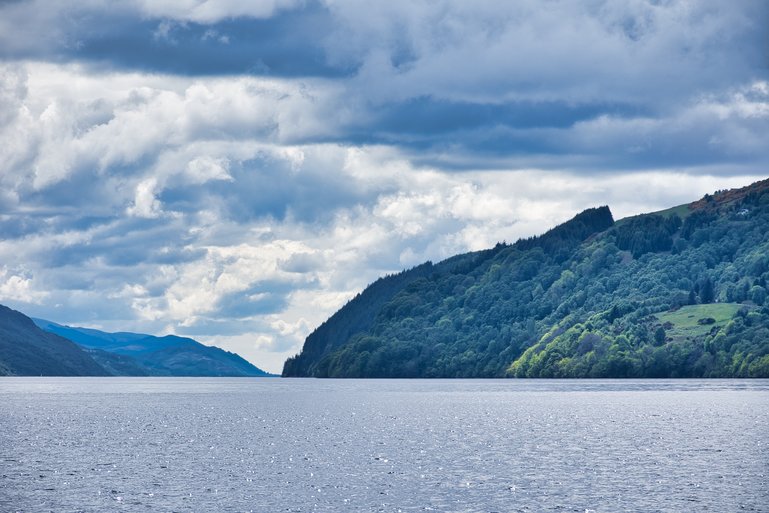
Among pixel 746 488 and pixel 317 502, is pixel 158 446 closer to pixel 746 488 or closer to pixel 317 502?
pixel 317 502

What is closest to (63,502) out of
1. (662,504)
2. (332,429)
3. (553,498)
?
(553,498)

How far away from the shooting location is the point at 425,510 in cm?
8469

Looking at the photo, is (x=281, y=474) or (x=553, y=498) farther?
(x=281, y=474)

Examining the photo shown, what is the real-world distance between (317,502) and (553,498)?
20615mm

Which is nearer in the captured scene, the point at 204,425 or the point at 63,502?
the point at 63,502

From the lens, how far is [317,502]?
90.5 m

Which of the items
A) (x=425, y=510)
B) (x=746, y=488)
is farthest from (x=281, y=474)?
(x=746, y=488)

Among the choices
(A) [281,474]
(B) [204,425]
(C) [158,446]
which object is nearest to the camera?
(A) [281,474]

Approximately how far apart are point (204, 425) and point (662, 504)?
12174 cm

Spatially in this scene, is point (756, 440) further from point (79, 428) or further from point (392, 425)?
point (79, 428)

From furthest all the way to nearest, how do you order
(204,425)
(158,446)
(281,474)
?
(204,425) → (158,446) → (281,474)

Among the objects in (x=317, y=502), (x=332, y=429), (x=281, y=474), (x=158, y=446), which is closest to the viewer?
(x=317, y=502)

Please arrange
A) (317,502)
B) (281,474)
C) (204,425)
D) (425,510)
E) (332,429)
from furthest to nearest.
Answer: (204,425)
(332,429)
(281,474)
(317,502)
(425,510)

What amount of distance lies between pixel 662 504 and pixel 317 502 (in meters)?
29.3
